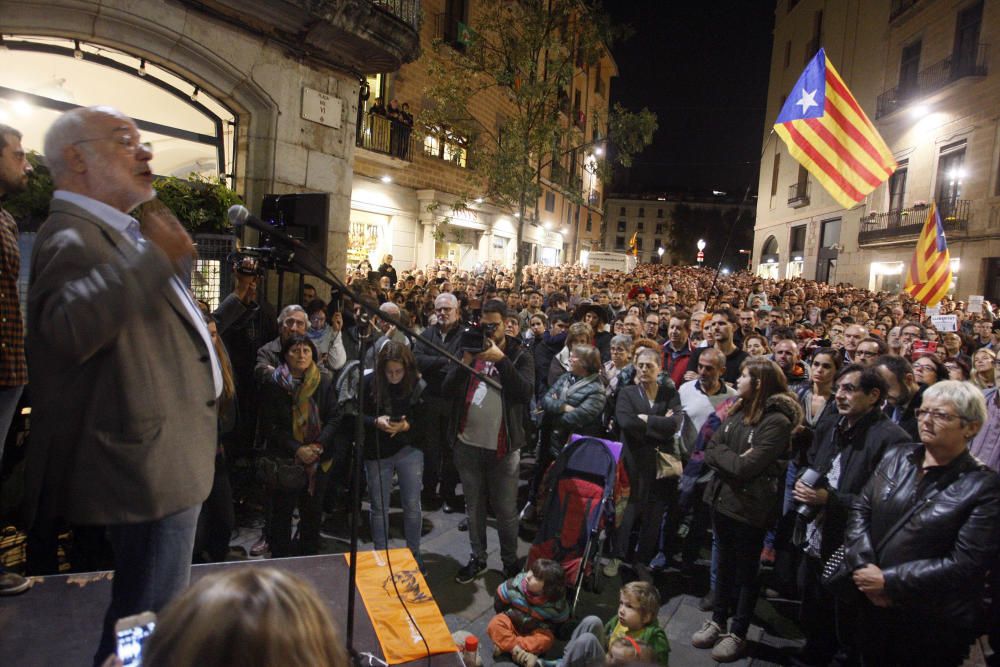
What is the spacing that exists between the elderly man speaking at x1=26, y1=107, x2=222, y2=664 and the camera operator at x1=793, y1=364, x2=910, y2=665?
3.50 m

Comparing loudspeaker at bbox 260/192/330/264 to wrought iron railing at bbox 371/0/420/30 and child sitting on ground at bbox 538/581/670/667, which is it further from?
wrought iron railing at bbox 371/0/420/30

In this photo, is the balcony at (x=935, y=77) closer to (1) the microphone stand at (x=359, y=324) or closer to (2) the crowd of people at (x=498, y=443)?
(2) the crowd of people at (x=498, y=443)

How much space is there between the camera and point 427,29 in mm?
17797

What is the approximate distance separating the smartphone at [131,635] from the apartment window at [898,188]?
1194 inches

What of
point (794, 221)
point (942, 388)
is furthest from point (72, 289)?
point (794, 221)

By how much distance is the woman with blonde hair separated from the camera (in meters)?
0.91

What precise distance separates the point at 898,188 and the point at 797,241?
966cm

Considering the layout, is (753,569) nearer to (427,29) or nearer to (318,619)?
(318,619)

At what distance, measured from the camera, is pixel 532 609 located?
145 inches

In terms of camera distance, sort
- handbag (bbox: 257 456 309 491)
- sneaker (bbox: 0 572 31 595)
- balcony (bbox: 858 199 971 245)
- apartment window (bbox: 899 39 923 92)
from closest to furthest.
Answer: sneaker (bbox: 0 572 31 595) → handbag (bbox: 257 456 309 491) → balcony (bbox: 858 199 971 245) → apartment window (bbox: 899 39 923 92)

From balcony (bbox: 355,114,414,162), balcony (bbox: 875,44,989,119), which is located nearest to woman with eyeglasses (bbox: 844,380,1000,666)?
balcony (bbox: 355,114,414,162)

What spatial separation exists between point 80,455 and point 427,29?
1895 cm

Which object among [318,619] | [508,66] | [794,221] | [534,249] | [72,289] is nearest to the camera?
[318,619]

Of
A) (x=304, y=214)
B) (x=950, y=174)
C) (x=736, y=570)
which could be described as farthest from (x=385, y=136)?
(x=950, y=174)
